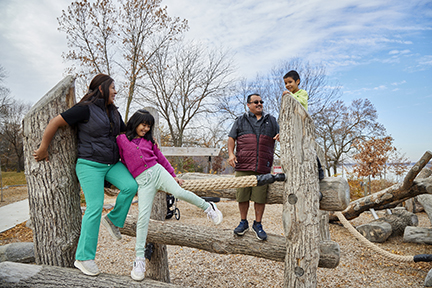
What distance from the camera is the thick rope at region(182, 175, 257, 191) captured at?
7.32 ft

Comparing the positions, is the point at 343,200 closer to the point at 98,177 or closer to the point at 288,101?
the point at 288,101

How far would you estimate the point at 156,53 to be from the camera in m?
14.4

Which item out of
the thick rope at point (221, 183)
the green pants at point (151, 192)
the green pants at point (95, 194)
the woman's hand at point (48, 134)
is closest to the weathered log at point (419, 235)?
the thick rope at point (221, 183)

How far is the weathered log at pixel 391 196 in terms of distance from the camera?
442 cm

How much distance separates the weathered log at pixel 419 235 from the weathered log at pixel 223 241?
4.31 m

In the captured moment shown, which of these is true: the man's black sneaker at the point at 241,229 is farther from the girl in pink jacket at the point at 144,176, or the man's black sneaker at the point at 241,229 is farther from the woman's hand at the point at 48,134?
the woman's hand at the point at 48,134

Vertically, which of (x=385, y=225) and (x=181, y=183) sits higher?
(x=181, y=183)

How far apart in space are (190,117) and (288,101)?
13.5 m

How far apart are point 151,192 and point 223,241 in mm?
919

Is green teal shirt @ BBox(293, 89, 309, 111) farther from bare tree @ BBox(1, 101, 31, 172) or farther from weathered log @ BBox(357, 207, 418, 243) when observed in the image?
bare tree @ BBox(1, 101, 31, 172)

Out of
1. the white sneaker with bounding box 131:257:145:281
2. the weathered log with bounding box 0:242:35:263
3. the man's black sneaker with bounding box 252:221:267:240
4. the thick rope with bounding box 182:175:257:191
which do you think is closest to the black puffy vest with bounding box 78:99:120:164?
the thick rope with bounding box 182:175:257:191

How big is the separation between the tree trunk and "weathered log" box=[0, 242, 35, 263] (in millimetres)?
3115

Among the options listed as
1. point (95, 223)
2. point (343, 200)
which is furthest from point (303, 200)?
point (95, 223)

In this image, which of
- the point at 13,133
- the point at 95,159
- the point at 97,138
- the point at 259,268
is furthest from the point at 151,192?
the point at 13,133
